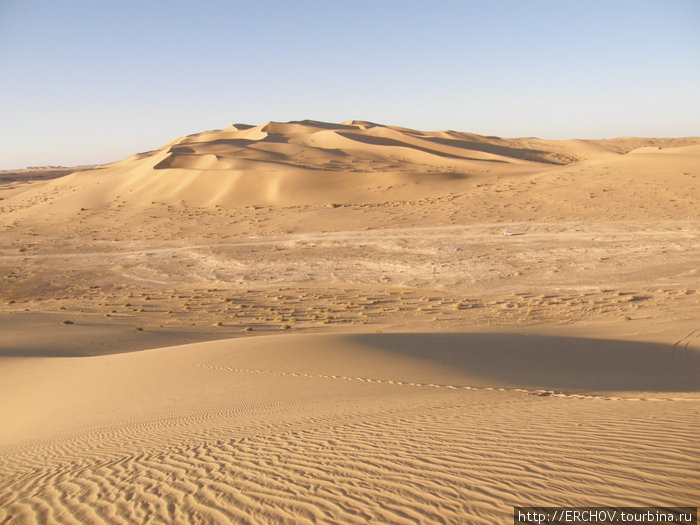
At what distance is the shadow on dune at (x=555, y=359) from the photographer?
9.51 meters

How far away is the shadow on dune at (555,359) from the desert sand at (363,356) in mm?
64

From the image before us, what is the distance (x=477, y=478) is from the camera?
14.3 ft

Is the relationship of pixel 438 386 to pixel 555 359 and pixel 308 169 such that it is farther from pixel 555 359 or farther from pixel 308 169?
pixel 308 169

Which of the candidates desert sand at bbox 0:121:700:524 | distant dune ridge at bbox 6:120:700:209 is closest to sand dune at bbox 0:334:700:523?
desert sand at bbox 0:121:700:524

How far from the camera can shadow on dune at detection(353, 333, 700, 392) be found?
374 inches

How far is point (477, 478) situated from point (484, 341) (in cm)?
784

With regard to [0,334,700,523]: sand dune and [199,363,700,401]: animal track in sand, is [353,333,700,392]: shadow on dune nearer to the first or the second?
[0,334,700,523]: sand dune

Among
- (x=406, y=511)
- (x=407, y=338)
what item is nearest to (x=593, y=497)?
(x=406, y=511)

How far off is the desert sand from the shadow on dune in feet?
0.21

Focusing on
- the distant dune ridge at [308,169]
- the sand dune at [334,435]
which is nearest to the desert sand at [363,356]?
the sand dune at [334,435]

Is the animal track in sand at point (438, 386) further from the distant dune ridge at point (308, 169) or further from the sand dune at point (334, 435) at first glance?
the distant dune ridge at point (308, 169)

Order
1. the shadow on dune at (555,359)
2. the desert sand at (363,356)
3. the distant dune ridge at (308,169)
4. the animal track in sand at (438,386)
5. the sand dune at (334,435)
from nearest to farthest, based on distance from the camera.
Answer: the sand dune at (334,435) → the desert sand at (363,356) → the animal track in sand at (438,386) → the shadow on dune at (555,359) → the distant dune ridge at (308,169)

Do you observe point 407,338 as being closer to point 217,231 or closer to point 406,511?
point 406,511

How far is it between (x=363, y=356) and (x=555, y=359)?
3.61m
